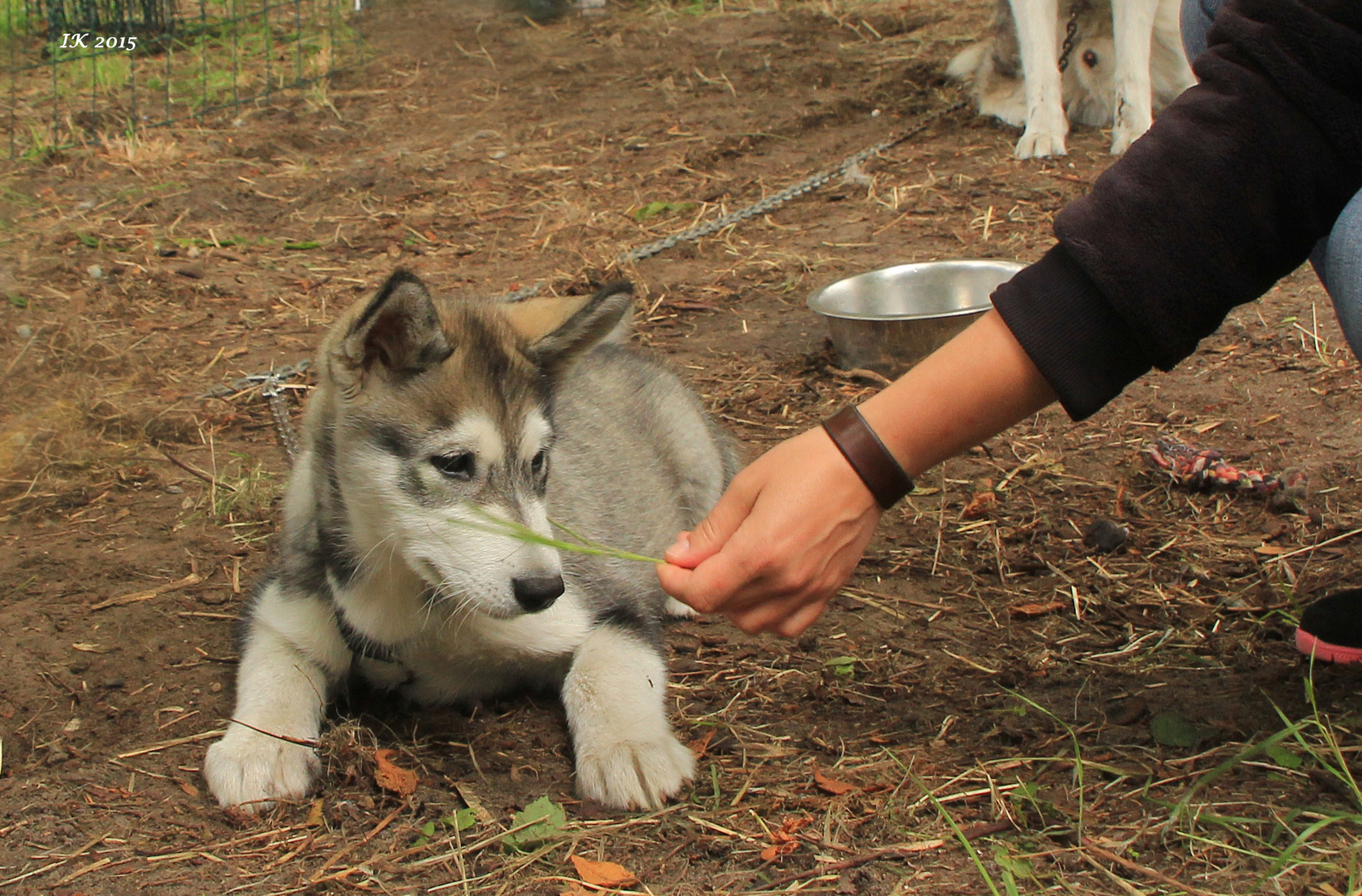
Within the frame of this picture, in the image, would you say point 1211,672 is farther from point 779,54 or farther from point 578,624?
point 779,54

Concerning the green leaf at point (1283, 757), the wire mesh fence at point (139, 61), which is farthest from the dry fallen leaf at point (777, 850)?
the wire mesh fence at point (139, 61)

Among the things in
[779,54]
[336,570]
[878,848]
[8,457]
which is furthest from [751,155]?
[878,848]

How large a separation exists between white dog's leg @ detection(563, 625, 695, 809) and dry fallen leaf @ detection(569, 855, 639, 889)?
22 cm

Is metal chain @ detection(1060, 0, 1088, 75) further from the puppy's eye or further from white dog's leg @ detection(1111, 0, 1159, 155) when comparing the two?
the puppy's eye

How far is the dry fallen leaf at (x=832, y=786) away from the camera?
2430mm

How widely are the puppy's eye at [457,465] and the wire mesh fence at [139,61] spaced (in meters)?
5.77

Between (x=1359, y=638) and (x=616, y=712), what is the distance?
1555 mm

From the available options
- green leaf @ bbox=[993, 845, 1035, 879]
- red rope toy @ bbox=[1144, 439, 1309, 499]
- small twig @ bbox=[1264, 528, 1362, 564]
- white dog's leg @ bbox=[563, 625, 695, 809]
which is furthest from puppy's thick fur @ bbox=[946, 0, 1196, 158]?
green leaf @ bbox=[993, 845, 1035, 879]

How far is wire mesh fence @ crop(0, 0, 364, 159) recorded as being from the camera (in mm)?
7582

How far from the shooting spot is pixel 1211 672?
277 centimetres

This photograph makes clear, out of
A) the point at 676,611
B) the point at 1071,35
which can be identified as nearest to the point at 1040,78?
the point at 1071,35

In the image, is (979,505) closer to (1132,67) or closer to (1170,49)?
(1132,67)

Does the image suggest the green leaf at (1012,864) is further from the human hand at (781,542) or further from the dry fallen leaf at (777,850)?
the human hand at (781,542)

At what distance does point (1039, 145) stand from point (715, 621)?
4.18 meters
